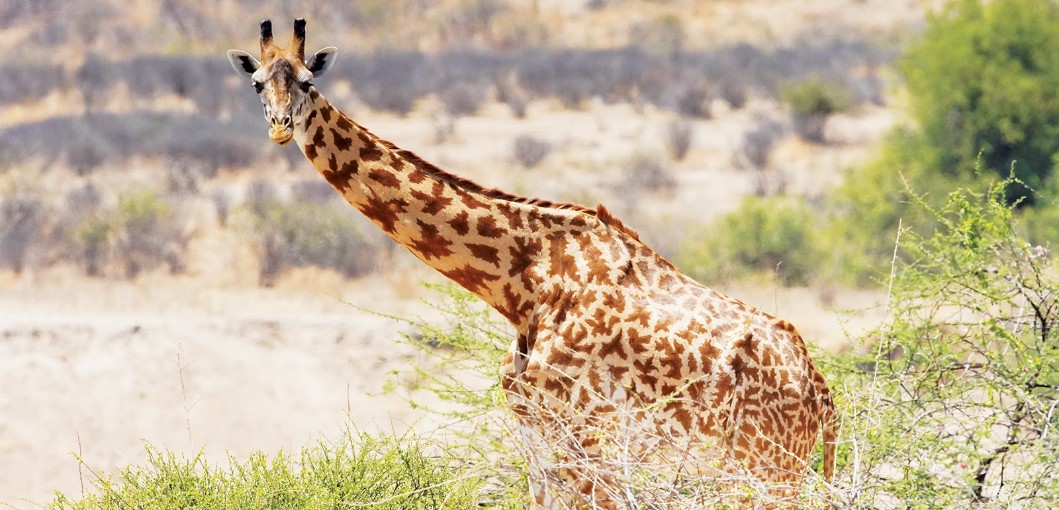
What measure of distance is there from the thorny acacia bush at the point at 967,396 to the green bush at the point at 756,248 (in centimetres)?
1244

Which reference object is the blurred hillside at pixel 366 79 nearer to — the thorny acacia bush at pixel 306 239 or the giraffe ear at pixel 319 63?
the thorny acacia bush at pixel 306 239

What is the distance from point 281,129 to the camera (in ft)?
17.2

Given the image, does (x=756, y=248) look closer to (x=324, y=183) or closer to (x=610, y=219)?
(x=324, y=183)

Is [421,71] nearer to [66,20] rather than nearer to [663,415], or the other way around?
[66,20]

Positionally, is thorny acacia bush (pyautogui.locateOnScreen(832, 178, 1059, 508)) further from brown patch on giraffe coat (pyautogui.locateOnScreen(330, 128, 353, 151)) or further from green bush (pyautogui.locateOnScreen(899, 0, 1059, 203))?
green bush (pyautogui.locateOnScreen(899, 0, 1059, 203))

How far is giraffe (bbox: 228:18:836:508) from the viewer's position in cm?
527

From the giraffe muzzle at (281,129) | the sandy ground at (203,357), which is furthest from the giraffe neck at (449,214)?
the sandy ground at (203,357)

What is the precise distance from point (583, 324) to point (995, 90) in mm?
19769

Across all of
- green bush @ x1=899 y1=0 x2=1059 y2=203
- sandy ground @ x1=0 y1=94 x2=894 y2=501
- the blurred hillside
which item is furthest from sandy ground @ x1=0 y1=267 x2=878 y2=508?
green bush @ x1=899 y1=0 x2=1059 y2=203

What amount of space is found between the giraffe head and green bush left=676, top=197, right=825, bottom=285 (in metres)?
15.4

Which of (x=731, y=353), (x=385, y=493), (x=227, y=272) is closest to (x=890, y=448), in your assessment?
(x=731, y=353)

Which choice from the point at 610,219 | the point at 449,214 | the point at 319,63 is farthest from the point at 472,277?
the point at 319,63

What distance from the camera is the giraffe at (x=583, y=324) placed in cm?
527

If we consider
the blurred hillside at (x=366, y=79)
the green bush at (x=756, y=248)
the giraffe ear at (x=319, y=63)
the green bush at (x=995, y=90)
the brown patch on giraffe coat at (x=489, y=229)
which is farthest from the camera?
the blurred hillside at (x=366, y=79)
